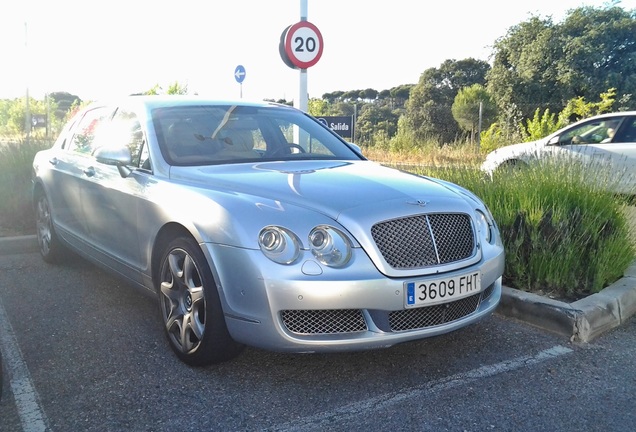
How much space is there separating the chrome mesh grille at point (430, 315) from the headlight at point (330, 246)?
39 cm

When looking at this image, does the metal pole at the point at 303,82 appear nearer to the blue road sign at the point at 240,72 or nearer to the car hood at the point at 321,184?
the car hood at the point at 321,184

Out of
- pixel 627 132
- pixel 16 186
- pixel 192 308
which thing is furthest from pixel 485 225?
pixel 627 132

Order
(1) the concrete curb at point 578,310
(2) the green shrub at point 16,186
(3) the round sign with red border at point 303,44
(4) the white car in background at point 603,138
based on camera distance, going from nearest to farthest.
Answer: (1) the concrete curb at point 578,310 → (2) the green shrub at point 16,186 → (3) the round sign with red border at point 303,44 → (4) the white car in background at point 603,138

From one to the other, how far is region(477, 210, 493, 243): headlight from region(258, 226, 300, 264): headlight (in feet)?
3.99

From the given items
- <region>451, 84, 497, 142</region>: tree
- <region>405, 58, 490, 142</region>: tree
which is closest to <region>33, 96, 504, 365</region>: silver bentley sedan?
<region>405, 58, 490, 142</region>: tree

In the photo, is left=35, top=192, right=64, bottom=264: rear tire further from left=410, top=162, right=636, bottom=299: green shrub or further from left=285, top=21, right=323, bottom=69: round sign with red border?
left=410, top=162, right=636, bottom=299: green shrub

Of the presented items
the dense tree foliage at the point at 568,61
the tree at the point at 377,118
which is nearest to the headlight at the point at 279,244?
the dense tree foliage at the point at 568,61

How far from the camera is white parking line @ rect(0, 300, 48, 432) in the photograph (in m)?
2.81

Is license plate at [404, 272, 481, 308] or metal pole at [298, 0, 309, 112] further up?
metal pole at [298, 0, 309, 112]

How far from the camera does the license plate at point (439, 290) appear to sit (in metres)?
3.01

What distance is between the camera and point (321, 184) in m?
3.42

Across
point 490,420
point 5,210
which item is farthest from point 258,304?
point 5,210

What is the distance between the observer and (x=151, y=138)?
4.05 metres

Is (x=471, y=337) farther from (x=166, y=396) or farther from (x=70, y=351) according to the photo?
(x=70, y=351)
